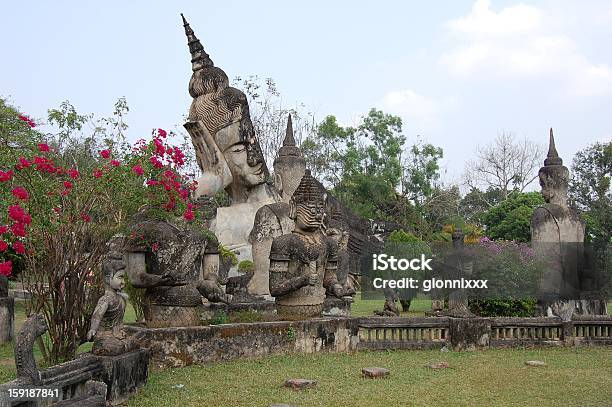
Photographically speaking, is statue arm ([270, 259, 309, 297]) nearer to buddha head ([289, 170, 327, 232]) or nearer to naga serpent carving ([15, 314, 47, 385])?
buddha head ([289, 170, 327, 232])

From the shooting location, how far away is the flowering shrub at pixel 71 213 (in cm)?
742

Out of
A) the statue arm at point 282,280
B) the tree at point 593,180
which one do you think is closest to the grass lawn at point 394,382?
the statue arm at point 282,280

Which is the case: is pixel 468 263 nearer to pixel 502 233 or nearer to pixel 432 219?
pixel 502 233

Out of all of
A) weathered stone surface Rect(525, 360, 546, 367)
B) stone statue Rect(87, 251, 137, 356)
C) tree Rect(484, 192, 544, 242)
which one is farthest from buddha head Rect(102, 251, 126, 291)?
tree Rect(484, 192, 544, 242)

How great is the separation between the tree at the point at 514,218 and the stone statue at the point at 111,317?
26.3 metres

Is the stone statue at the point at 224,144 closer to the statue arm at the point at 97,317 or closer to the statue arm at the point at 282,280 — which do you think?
the statue arm at the point at 282,280

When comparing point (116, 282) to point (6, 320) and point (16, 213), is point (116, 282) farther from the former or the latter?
point (6, 320)

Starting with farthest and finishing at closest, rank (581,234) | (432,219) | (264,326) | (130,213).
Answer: (432,219) → (581,234) → (264,326) → (130,213)

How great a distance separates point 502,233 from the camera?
106ft

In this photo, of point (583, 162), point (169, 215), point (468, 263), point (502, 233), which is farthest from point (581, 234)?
point (583, 162)

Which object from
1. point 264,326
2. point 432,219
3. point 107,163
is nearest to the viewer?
point 107,163

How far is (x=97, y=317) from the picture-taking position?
272 inches

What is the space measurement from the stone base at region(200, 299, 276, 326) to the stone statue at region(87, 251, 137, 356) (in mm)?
3694

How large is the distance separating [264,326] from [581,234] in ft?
29.0
